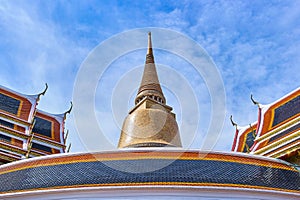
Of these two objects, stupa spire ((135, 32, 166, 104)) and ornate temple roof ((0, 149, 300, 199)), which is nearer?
ornate temple roof ((0, 149, 300, 199))

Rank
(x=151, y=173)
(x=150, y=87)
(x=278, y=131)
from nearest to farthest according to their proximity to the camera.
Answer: (x=151, y=173)
(x=278, y=131)
(x=150, y=87)

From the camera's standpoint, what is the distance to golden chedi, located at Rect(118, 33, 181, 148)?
1812cm

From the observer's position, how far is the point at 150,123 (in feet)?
62.3

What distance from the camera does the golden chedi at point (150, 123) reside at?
18.1m

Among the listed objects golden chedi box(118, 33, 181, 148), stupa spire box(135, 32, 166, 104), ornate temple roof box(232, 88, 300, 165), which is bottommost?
ornate temple roof box(232, 88, 300, 165)

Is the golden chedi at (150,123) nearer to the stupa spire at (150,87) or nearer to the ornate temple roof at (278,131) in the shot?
the stupa spire at (150,87)

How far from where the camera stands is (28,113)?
17281 millimetres

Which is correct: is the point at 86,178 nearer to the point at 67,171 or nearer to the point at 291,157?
the point at 67,171

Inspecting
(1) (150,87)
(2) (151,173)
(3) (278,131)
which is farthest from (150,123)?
(2) (151,173)

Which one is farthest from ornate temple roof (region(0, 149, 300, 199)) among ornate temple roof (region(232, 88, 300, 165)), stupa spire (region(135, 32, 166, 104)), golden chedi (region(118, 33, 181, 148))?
stupa spire (region(135, 32, 166, 104))

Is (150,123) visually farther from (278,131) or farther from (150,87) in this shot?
(278,131)

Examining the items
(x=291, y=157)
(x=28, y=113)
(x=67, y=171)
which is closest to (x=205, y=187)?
(x=67, y=171)

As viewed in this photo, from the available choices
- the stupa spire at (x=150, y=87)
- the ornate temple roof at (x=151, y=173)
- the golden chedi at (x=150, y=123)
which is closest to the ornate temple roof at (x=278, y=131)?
the ornate temple roof at (x=151, y=173)

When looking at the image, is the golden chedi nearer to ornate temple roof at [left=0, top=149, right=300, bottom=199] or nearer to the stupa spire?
the stupa spire
